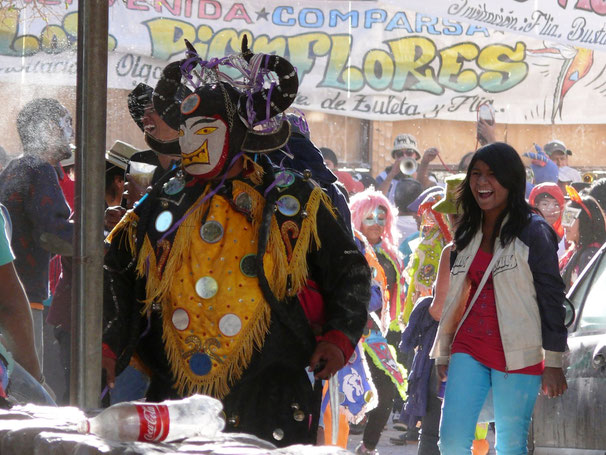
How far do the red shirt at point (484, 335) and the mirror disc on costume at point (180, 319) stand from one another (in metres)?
1.73

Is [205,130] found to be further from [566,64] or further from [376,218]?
[566,64]

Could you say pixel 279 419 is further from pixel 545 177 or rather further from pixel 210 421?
pixel 545 177

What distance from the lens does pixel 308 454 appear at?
1878 millimetres

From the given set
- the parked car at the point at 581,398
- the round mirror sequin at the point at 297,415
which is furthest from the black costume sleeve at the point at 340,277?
the parked car at the point at 581,398

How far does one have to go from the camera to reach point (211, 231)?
12.2ft

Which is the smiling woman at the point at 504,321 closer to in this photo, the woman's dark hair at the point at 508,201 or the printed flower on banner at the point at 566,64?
the woman's dark hair at the point at 508,201

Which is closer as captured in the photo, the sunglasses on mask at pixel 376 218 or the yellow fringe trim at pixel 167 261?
the yellow fringe trim at pixel 167 261

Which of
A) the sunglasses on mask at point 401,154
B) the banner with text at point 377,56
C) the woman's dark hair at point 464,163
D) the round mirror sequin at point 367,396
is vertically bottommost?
the round mirror sequin at point 367,396

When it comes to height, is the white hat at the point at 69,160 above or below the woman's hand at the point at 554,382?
above

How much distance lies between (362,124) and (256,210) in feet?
30.3

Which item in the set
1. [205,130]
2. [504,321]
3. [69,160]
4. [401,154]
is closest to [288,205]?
[205,130]

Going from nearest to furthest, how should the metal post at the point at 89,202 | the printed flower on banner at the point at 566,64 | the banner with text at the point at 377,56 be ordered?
the metal post at the point at 89,202
the banner with text at the point at 377,56
the printed flower on banner at the point at 566,64

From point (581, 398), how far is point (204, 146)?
2.34 metres

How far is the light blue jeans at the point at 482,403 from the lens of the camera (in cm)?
487
